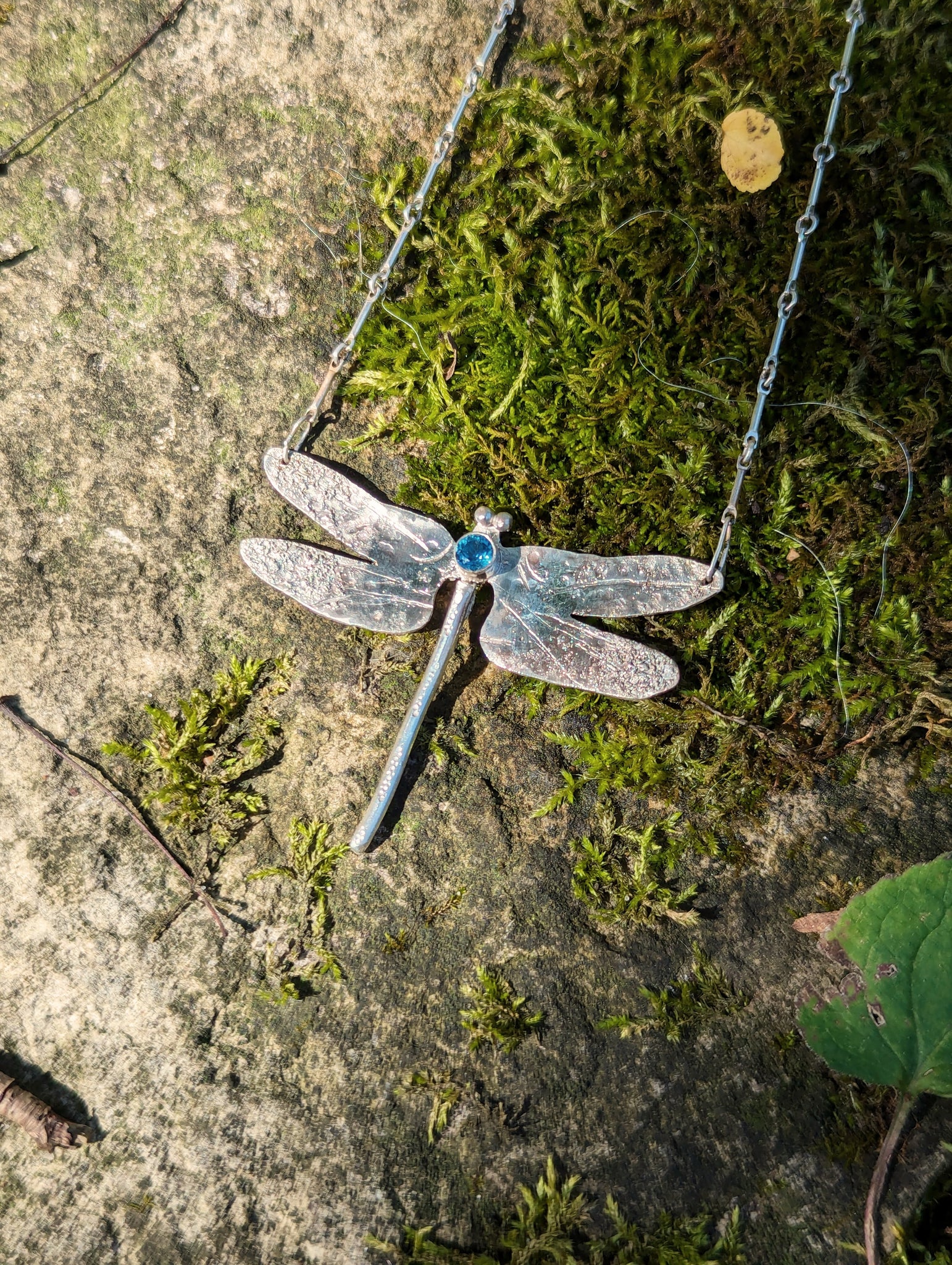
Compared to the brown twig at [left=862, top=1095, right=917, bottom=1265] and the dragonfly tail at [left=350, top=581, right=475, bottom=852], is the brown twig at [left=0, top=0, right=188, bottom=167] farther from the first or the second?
the brown twig at [left=862, top=1095, right=917, bottom=1265]

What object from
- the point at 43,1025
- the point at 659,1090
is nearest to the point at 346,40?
the point at 43,1025

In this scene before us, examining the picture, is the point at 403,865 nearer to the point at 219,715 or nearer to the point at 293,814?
the point at 293,814

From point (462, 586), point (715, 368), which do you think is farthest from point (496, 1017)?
point (715, 368)

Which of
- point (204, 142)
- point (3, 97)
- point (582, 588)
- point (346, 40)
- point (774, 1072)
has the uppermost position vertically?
point (346, 40)

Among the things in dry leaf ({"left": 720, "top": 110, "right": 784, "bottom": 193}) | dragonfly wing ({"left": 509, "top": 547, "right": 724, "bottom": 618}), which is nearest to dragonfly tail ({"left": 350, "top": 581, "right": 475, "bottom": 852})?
dragonfly wing ({"left": 509, "top": 547, "right": 724, "bottom": 618})

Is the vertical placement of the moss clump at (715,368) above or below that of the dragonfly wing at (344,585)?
above

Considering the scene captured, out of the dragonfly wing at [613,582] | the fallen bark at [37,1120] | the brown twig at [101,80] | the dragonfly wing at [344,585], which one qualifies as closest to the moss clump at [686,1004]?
the dragonfly wing at [613,582]

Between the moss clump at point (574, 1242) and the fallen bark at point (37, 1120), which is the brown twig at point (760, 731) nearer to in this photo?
the moss clump at point (574, 1242)

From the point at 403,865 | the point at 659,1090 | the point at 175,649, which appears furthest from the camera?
the point at 175,649
